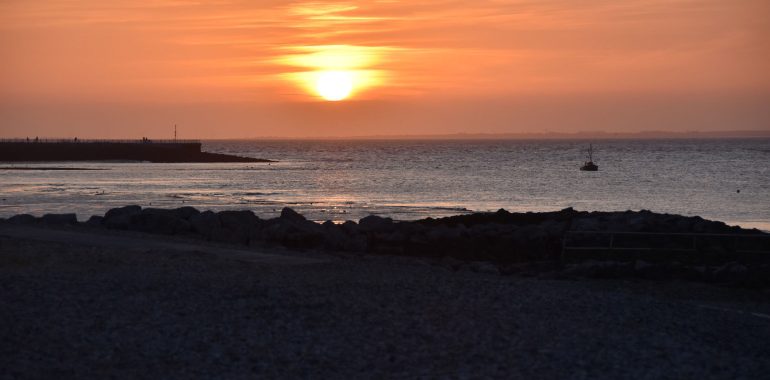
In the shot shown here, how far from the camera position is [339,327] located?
38.9ft

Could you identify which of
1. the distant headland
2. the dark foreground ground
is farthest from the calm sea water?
the distant headland

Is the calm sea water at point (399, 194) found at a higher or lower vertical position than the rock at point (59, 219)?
lower

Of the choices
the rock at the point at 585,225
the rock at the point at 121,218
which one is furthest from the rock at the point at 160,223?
the rock at the point at 585,225

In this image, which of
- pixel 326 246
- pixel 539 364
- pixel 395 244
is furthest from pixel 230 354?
pixel 395 244

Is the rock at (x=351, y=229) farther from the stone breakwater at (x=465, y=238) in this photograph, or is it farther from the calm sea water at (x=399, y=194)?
the calm sea water at (x=399, y=194)

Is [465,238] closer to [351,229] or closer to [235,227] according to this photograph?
[351,229]

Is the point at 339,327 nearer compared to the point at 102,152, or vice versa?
the point at 339,327

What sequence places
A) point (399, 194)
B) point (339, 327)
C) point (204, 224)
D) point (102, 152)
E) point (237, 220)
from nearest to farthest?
point (339, 327) < point (204, 224) < point (237, 220) < point (399, 194) < point (102, 152)

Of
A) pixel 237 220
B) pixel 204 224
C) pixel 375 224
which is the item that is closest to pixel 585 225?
pixel 375 224

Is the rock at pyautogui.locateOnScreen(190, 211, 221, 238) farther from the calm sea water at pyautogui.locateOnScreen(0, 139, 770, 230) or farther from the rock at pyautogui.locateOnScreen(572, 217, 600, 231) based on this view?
the calm sea water at pyautogui.locateOnScreen(0, 139, 770, 230)

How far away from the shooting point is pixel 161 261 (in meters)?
17.6

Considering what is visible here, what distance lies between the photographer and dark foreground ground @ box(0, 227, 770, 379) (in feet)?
33.9

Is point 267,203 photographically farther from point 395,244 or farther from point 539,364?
point 539,364

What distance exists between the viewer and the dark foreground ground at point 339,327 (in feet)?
33.9
